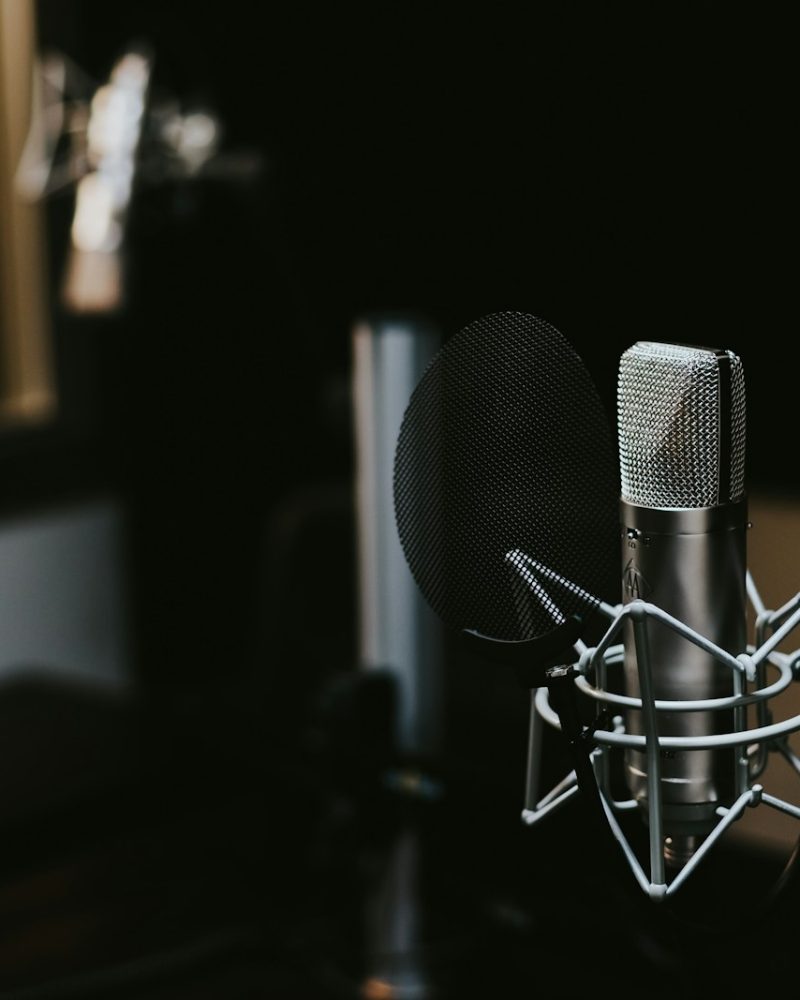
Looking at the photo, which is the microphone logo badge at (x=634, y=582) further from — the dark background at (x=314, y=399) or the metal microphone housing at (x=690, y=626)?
the dark background at (x=314, y=399)

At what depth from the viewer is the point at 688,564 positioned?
34 cm

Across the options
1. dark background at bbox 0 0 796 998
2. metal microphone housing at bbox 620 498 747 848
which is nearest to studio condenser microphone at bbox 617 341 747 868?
metal microphone housing at bbox 620 498 747 848

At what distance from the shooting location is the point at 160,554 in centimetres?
250

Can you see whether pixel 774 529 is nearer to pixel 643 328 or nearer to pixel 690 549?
pixel 690 549

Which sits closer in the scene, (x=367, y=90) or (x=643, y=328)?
(x=643, y=328)

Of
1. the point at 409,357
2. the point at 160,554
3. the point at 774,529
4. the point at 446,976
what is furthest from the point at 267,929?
the point at 160,554

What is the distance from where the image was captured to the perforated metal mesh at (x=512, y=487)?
347mm

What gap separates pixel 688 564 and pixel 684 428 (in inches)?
1.7

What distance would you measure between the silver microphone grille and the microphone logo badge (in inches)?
0.6

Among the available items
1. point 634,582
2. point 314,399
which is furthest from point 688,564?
point 314,399

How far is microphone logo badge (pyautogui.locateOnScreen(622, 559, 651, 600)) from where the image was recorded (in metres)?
0.34

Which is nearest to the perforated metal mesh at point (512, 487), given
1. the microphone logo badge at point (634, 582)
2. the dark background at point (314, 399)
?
the microphone logo badge at point (634, 582)

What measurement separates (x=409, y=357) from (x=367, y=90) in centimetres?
104

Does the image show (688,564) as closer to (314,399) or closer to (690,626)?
(690,626)
